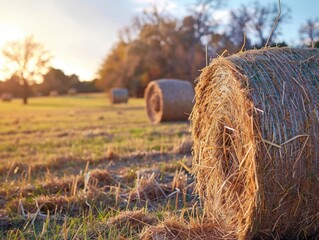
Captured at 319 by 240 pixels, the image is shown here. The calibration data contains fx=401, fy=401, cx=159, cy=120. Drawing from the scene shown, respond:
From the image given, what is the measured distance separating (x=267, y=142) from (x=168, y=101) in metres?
11.6

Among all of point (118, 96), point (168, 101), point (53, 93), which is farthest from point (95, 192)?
point (53, 93)

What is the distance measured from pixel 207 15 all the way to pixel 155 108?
33648 mm

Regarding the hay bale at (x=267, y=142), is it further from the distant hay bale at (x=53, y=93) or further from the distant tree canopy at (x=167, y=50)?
the distant hay bale at (x=53, y=93)

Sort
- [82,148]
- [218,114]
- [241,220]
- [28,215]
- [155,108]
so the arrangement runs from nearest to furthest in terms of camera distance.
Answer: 1. [241,220]
2. [218,114]
3. [28,215]
4. [82,148]
5. [155,108]

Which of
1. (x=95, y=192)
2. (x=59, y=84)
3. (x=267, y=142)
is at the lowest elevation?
(x=95, y=192)

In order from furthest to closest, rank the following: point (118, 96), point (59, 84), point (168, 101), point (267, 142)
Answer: point (59, 84), point (118, 96), point (168, 101), point (267, 142)

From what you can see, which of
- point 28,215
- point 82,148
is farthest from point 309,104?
point 82,148

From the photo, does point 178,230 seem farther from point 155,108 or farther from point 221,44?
point 221,44

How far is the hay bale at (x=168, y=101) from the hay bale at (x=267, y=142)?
10.5m

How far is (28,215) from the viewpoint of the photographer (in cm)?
376

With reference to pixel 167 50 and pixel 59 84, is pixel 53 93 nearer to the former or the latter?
pixel 59 84

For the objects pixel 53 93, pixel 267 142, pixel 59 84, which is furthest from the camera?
pixel 59 84

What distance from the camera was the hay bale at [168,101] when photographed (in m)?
14.2

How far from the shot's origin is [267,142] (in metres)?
2.76
